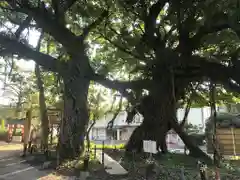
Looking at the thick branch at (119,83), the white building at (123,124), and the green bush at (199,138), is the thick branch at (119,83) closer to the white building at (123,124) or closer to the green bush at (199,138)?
the green bush at (199,138)

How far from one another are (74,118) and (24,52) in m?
3.33

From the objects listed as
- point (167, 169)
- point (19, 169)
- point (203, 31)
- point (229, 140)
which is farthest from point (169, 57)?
point (229, 140)

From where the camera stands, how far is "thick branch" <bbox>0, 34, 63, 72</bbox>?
11.1m

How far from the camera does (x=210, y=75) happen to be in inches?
464

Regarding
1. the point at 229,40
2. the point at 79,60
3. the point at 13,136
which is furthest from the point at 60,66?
the point at 13,136

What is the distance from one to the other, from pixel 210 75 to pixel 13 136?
1719cm

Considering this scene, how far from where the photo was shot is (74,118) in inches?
487

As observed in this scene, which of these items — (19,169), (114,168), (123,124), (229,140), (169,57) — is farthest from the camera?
(123,124)

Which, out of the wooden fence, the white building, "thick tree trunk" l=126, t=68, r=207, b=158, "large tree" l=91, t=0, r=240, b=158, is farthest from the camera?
the white building

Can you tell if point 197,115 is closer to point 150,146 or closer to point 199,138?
point 199,138

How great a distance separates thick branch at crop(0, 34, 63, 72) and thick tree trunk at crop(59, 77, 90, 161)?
2.69 ft

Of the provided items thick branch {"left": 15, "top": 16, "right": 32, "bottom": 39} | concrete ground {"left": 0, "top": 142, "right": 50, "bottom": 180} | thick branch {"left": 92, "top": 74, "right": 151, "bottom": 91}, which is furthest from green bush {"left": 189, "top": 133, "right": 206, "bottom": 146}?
thick branch {"left": 15, "top": 16, "right": 32, "bottom": 39}

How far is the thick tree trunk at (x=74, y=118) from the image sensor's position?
1212cm

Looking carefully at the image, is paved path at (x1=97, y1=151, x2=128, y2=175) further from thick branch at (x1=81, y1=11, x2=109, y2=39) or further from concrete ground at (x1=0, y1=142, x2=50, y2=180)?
thick branch at (x1=81, y1=11, x2=109, y2=39)
